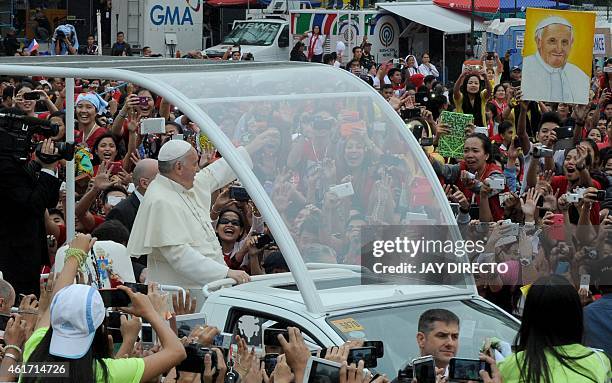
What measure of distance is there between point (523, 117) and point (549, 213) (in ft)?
14.5

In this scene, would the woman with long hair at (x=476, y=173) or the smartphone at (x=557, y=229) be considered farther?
the woman with long hair at (x=476, y=173)

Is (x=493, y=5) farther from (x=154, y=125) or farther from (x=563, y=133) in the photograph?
(x=154, y=125)

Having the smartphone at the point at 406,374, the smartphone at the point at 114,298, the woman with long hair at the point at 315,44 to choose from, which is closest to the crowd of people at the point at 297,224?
the smartphone at the point at 114,298

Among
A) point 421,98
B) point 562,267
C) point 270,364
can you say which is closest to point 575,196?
point 562,267

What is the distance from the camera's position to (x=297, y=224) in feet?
21.9

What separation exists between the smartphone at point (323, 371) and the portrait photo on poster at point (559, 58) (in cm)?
860

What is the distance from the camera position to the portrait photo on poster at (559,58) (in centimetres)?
1255

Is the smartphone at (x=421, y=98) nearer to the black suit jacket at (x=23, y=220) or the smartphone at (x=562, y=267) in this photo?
the smartphone at (x=562, y=267)

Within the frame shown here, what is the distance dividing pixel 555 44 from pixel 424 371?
8.92 metres

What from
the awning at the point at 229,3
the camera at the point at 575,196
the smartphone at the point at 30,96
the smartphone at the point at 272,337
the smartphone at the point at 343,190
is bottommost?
the smartphone at the point at 272,337

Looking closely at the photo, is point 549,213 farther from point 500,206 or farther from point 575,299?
point 575,299

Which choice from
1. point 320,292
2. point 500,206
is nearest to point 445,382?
point 320,292

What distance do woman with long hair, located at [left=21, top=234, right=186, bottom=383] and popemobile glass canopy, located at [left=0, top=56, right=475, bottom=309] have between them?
2.01 m

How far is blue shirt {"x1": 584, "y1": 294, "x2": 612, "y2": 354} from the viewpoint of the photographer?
567 cm
